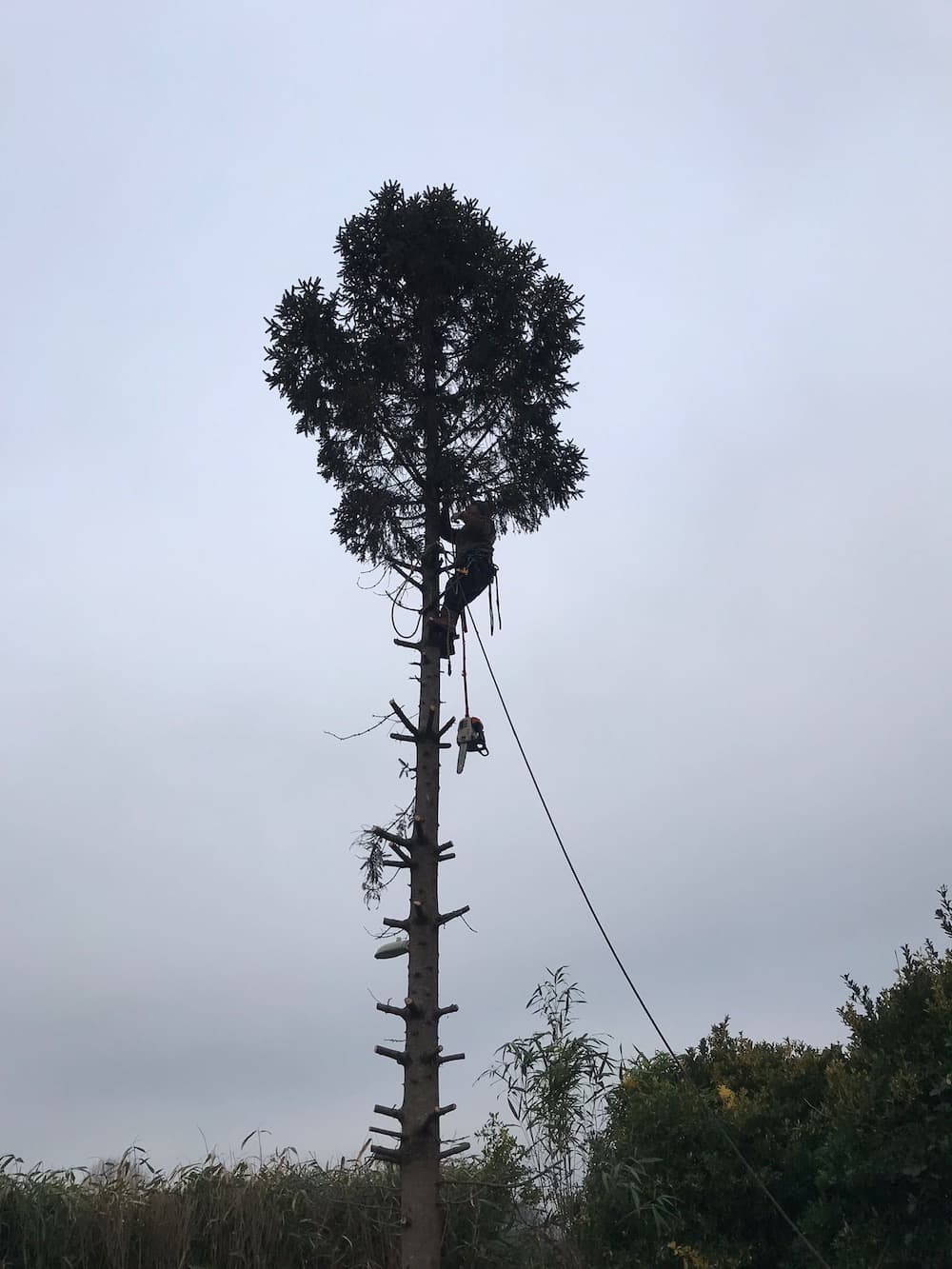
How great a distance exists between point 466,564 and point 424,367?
2421 millimetres

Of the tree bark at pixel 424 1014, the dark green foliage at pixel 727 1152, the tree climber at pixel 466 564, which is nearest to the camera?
the tree bark at pixel 424 1014

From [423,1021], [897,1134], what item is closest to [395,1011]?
[423,1021]

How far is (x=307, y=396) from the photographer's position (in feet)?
39.9

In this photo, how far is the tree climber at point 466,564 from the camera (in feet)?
37.5

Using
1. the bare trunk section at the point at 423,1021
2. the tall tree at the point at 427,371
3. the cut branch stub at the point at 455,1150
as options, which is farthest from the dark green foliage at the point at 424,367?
the cut branch stub at the point at 455,1150

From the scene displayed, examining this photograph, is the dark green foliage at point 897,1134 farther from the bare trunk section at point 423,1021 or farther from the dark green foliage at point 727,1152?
the bare trunk section at point 423,1021

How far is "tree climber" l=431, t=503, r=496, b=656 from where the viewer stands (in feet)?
37.5

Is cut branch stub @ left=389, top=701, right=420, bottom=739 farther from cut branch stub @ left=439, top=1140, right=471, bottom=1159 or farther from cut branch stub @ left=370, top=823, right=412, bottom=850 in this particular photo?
cut branch stub @ left=439, top=1140, right=471, bottom=1159

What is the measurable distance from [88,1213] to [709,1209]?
586 centimetres

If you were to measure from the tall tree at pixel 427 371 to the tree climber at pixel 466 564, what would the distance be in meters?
0.19

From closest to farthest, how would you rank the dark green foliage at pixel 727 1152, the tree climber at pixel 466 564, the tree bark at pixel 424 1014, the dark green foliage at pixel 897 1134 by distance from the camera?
the dark green foliage at pixel 897 1134 → the tree bark at pixel 424 1014 → the dark green foliage at pixel 727 1152 → the tree climber at pixel 466 564

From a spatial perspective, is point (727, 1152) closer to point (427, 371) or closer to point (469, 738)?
point (469, 738)

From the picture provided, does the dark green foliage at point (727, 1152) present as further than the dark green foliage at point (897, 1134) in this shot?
Yes

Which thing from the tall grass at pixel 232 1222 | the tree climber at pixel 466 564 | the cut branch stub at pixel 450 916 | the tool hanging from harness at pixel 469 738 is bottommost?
the tall grass at pixel 232 1222
